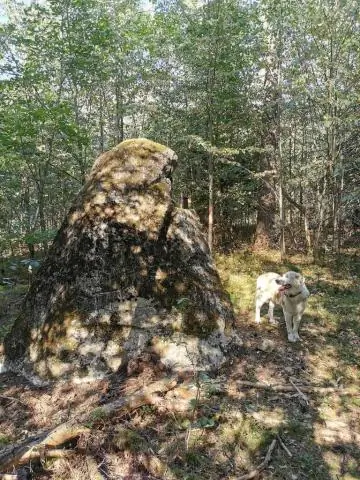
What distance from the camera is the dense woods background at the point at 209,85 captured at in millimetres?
12352

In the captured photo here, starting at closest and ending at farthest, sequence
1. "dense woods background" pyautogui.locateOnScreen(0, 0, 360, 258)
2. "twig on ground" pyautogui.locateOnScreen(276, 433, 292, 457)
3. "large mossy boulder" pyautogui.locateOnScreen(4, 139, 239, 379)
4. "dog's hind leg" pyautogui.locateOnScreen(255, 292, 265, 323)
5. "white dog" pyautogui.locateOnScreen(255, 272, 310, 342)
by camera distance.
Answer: "twig on ground" pyautogui.locateOnScreen(276, 433, 292, 457) → "large mossy boulder" pyautogui.locateOnScreen(4, 139, 239, 379) → "white dog" pyautogui.locateOnScreen(255, 272, 310, 342) → "dog's hind leg" pyautogui.locateOnScreen(255, 292, 265, 323) → "dense woods background" pyautogui.locateOnScreen(0, 0, 360, 258)

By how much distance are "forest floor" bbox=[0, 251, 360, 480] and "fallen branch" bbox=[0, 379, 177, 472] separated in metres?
0.06

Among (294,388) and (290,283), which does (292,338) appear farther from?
(294,388)

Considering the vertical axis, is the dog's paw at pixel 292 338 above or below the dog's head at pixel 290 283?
below

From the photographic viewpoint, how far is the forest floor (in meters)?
3.88

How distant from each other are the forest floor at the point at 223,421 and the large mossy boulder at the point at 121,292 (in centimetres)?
41

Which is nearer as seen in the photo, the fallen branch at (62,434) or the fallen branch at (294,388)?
the fallen branch at (62,434)

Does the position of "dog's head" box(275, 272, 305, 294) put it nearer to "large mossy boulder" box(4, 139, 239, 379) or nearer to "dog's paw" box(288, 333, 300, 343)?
"dog's paw" box(288, 333, 300, 343)

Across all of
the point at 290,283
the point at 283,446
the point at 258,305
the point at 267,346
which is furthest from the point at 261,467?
the point at 258,305

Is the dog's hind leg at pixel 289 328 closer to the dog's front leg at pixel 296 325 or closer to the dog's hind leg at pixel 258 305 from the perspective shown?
the dog's front leg at pixel 296 325

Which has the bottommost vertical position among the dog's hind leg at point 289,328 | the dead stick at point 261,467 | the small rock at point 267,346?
the dead stick at point 261,467

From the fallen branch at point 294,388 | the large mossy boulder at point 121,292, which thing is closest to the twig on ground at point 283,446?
the fallen branch at point 294,388

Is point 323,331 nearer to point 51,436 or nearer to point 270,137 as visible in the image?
point 51,436

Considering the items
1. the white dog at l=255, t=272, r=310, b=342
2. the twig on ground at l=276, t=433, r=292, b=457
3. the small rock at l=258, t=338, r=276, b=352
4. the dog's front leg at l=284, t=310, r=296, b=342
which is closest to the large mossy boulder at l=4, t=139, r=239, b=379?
the small rock at l=258, t=338, r=276, b=352
